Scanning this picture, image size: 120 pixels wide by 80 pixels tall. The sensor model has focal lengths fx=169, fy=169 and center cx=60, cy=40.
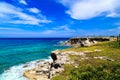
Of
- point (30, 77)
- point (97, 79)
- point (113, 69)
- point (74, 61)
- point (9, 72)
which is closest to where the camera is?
point (97, 79)

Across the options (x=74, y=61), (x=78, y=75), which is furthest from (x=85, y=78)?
(x=74, y=61)

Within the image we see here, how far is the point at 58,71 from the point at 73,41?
110 m

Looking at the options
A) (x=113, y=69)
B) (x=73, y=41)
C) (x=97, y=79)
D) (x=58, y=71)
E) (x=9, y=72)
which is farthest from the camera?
(x=73, y=41)

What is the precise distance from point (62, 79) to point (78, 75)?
2.84 metres

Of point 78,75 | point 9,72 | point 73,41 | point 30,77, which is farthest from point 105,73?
point 73,41

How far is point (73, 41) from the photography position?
464 feet

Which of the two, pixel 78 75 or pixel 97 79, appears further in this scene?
pixel 78 75

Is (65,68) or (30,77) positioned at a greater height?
(65,68)

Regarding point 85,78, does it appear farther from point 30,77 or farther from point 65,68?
point 30,77

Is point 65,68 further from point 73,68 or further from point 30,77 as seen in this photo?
point 30,77

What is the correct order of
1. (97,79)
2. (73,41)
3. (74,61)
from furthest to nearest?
(73,41)
(74,61)
(97,79)

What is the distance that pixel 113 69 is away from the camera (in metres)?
→ 28.8

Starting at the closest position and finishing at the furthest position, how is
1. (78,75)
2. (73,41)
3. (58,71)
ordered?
(78,75)
(58,71)
(73,41)

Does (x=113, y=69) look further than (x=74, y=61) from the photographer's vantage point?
No
